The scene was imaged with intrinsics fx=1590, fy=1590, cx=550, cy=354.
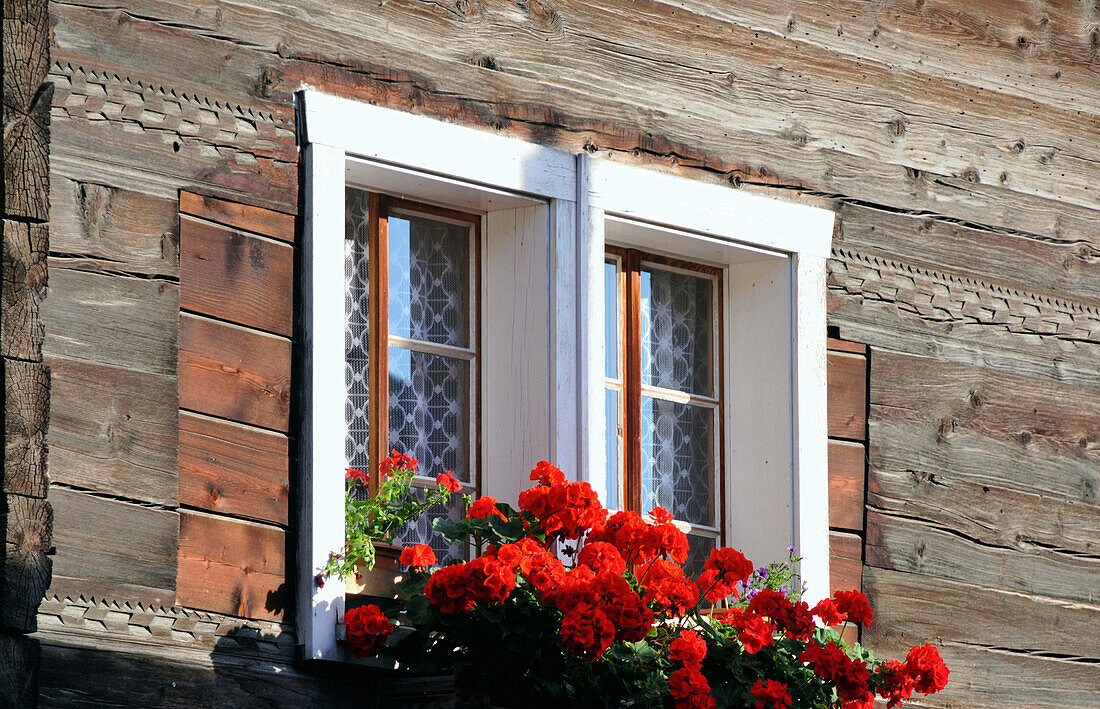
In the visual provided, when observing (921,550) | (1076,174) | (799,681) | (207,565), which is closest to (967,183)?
(1076,174)

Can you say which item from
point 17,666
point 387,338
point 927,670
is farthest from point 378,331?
point 927,670

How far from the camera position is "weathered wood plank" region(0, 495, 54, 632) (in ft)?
10.9

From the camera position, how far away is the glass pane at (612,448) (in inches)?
187

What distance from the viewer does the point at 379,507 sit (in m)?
4.19

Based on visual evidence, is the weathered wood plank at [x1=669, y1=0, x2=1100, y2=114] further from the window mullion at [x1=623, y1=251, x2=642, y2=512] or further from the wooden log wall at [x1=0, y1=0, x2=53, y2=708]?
the wooden log wall at [x1=0, y1=0, x2=53, y2=708]

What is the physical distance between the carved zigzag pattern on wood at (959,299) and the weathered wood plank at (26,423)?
103 inches

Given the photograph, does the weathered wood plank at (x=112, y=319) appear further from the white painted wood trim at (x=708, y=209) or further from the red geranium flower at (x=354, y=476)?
the white painted wood trim at (x=708, y=209)

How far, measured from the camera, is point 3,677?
11.0 ft

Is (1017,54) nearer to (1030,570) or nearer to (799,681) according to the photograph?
(1030,570)

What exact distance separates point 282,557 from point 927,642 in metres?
2.19

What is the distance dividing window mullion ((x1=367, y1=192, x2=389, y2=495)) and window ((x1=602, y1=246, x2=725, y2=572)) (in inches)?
29.2

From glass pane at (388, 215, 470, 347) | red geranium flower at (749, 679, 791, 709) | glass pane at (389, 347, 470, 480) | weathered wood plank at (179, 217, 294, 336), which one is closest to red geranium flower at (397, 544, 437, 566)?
glass pane at (389, 347, 470, 480)

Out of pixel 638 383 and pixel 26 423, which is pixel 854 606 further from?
pixel 26 423

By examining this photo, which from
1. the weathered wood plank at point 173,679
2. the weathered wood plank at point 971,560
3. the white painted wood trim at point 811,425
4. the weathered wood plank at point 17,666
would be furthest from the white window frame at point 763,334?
the weathered wood plank at point 17,666
